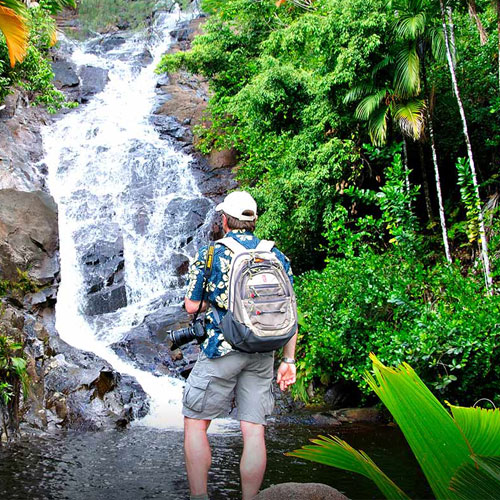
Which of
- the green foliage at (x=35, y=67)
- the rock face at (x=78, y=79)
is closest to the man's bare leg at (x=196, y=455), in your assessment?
the green foliage at (x=35, y=67)

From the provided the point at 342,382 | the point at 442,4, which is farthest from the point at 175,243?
the point at 442,4

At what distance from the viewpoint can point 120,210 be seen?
14867 millimetres

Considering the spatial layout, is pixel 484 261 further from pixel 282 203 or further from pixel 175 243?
pixel 175 243

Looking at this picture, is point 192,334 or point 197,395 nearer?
point 197,395

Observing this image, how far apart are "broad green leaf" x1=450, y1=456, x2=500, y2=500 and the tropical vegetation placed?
457cm

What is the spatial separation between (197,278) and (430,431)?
2.43 metres

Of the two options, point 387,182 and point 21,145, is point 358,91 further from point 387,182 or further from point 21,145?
point 21,145

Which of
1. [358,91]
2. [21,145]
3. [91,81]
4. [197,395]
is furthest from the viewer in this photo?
[91,81]

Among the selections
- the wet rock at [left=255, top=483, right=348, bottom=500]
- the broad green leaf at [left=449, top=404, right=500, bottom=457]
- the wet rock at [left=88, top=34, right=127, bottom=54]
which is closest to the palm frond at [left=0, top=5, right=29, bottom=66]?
the wet rock at [left=255, top=483, right=348, bottom=500]

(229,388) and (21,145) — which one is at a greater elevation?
(21,145)

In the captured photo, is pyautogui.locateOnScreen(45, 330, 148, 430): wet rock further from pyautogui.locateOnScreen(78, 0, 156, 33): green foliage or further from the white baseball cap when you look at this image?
pyautogui.locateOnScreen(78, 0, 156, 33): green foliage

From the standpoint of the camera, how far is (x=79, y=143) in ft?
56.7

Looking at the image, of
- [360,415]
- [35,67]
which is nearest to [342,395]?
[360,415]

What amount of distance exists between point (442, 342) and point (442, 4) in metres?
5.88
